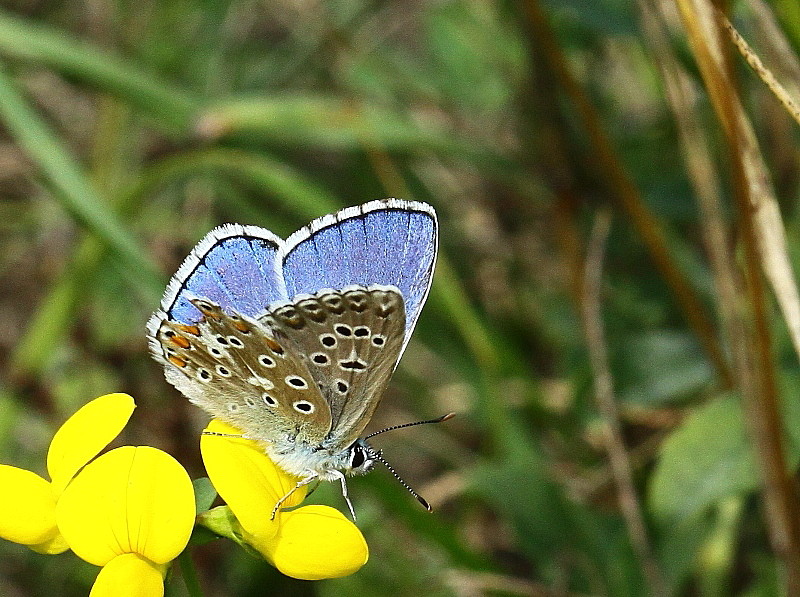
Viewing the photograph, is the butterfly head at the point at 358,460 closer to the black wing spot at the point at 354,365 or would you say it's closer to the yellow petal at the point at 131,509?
the black wing spot at the point at 354,365

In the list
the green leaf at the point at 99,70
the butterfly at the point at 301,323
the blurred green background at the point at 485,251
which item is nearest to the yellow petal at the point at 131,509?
the butterfly at the point at 301,323

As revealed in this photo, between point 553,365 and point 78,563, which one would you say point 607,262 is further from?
point 78,563

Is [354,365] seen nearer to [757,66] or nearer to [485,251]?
[757,66]

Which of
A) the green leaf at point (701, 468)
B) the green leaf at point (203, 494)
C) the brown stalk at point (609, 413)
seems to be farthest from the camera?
the brown stalk at point (609, 413)

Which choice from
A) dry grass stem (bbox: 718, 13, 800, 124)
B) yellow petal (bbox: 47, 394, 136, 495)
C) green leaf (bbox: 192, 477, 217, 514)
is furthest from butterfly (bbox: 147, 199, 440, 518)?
dry grass stem (bbox: 718, 13, 800, 124)

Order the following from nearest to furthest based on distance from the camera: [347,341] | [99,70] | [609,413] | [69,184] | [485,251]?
1. [347,341]
2. [609,413]
3. [69,184]
4. [99,70]
5. [485,251]

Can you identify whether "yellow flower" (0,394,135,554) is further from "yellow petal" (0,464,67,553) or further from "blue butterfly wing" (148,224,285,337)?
"blue butterfly wing" (148,224,285,337)

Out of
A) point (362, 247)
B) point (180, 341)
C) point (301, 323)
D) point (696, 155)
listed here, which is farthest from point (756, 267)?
point (180, 341)
